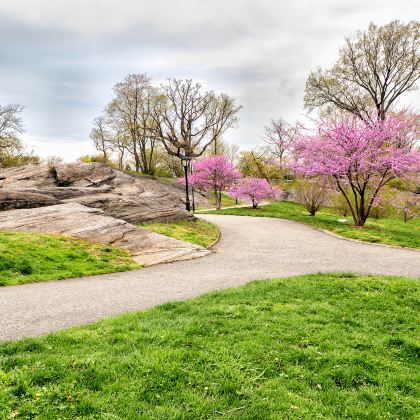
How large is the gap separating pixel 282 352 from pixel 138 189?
72.7 ft

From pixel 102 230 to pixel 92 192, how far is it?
643 centimetres

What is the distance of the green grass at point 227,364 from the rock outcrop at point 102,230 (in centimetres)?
545

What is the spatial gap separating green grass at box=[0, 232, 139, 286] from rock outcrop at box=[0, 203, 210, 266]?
2.21 feet

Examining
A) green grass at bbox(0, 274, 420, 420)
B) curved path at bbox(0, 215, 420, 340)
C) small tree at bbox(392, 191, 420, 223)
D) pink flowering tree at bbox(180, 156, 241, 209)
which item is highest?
pink flowering tree at bbox(180, 156, 241, 209)

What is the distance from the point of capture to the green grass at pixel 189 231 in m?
14.2

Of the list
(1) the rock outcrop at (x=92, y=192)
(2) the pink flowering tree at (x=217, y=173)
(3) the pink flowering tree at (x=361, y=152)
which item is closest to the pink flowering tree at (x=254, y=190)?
(2) the pink flowering tree at (x=217, y=173)

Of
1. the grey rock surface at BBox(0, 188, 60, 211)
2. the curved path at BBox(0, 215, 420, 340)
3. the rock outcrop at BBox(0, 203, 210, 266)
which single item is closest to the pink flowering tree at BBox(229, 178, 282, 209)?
the curved path at BBox(0, 215, 420, 340)

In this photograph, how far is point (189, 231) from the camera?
1579cm

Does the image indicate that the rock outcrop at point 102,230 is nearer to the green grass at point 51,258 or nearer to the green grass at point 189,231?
the green grass at point 51,258

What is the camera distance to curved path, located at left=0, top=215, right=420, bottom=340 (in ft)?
20.4

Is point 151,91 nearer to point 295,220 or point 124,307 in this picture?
point 295,220

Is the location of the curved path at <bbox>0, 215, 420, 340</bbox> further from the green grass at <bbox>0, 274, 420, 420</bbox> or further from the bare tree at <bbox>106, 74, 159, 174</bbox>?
the bare tree at <bbox>106, 74, 159, 174</bbox>

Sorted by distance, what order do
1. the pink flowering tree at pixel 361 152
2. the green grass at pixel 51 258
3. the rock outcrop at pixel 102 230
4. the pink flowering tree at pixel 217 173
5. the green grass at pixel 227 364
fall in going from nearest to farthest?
the green grass at pixel 227 364 < the green grass at pixel 51 258 < the rock outcrop at pixel 102 230 < the pink flowering tree at pixel 361 152 < the pink flowering tree at pixel 217 173

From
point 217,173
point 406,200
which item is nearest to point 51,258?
point 217,173
